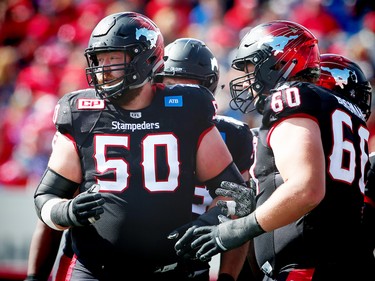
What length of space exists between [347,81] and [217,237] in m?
1.39

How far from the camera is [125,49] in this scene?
389 cm

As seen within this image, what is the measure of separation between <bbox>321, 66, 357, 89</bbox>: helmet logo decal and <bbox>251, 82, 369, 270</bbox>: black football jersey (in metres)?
0.69

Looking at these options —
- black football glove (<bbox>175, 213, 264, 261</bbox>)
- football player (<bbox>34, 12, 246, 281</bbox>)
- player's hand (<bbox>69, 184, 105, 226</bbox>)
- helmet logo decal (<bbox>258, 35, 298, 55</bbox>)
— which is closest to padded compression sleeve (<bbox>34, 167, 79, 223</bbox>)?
football player (<bbox>34, 12, 246, 281</bbox>)

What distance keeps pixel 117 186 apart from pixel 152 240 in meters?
0.32

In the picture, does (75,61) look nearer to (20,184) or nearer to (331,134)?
(20,184)

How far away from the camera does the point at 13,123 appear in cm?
1094

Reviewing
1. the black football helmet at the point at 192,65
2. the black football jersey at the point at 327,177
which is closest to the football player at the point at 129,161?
the black football jersey at the point at 327,177

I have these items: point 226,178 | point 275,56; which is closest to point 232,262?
point 226,178

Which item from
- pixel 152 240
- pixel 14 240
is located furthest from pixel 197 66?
pixel 14 240

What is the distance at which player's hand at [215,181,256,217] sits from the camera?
3.57 meters

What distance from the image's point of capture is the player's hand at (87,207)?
11.6ft

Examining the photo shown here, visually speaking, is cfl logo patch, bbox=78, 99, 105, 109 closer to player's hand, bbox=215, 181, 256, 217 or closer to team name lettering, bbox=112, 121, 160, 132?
team name lettering, bbox=112, 121, 160, 132

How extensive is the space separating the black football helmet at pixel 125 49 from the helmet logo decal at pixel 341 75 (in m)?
1.01

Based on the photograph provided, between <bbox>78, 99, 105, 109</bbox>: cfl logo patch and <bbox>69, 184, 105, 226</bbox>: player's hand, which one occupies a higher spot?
<bbox>78, 99, 105, 109</bbox>: cfl logo patch
